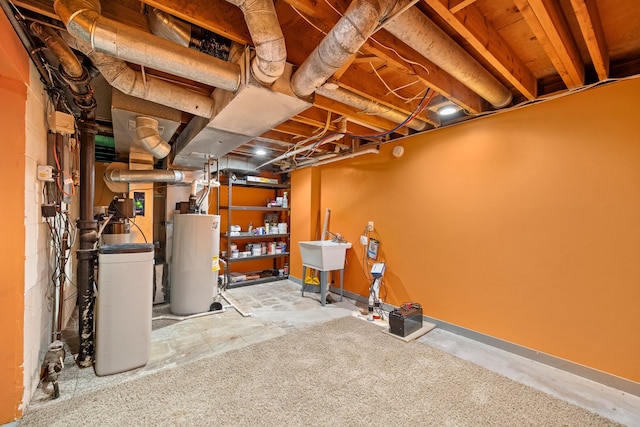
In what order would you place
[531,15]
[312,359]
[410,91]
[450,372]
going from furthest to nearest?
[410,91]
[312,359]
[450,372]
[531,15]

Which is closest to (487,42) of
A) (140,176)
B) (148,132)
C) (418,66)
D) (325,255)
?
(418,66)

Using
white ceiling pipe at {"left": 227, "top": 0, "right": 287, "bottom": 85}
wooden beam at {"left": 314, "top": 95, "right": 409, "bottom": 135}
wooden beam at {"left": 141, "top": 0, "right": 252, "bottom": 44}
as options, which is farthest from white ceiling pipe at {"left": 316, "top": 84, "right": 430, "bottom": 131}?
wooden beam at {"left": 141, "top": 0, "right": 252, "bottom": 44}

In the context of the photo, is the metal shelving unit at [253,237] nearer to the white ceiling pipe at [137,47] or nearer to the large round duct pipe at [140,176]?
the large round duct pipe at [140,176]

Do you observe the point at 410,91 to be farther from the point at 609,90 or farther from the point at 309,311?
the point at 309,311

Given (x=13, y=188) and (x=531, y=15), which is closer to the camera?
(x=531, y=15)

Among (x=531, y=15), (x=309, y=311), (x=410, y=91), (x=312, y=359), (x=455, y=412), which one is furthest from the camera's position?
(x=309, y=311)

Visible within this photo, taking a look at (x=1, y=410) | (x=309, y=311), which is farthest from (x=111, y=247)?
(x=309, y=311)

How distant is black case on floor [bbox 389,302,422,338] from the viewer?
2805mm

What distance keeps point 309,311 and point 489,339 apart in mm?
2132

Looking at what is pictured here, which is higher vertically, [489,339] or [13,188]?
[13,188]

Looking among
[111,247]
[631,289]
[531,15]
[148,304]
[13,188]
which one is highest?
[531,15]

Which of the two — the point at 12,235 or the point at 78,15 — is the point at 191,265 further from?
the point at 78,15

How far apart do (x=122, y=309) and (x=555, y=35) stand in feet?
12.1

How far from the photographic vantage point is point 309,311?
3.64 meters
